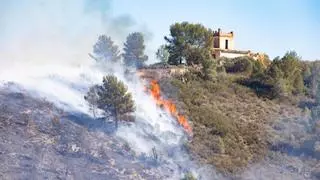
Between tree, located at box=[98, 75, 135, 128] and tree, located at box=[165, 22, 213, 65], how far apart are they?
24971mm

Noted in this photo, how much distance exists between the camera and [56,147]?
5919cm

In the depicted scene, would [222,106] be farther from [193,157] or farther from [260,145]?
[193,157]

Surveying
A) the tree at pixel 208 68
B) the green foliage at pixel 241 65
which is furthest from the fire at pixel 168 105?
the green foliage at pixel 241 65

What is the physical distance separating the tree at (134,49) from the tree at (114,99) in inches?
978

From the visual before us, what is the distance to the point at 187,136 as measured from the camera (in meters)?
68.8

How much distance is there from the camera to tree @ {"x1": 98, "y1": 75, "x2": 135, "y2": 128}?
65812 millimetres

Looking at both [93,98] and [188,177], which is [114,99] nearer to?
[93,98]

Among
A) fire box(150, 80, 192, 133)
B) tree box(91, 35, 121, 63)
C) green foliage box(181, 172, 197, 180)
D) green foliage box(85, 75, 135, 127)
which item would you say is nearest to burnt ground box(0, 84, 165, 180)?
green foliage box(85, 75, 135, 127)

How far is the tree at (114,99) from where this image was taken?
65812 mm

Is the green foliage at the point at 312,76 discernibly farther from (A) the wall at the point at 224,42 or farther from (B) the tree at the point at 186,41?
(B) the tree at the point at 186,41

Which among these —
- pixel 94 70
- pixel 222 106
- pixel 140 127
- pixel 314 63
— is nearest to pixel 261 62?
pixel 314 63

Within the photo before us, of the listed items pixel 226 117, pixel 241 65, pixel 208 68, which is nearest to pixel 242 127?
pixel 226 117

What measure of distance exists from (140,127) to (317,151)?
17.7m

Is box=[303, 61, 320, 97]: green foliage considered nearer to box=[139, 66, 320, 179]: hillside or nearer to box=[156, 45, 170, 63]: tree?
box=[139, 66, 320, 179]: hillside
